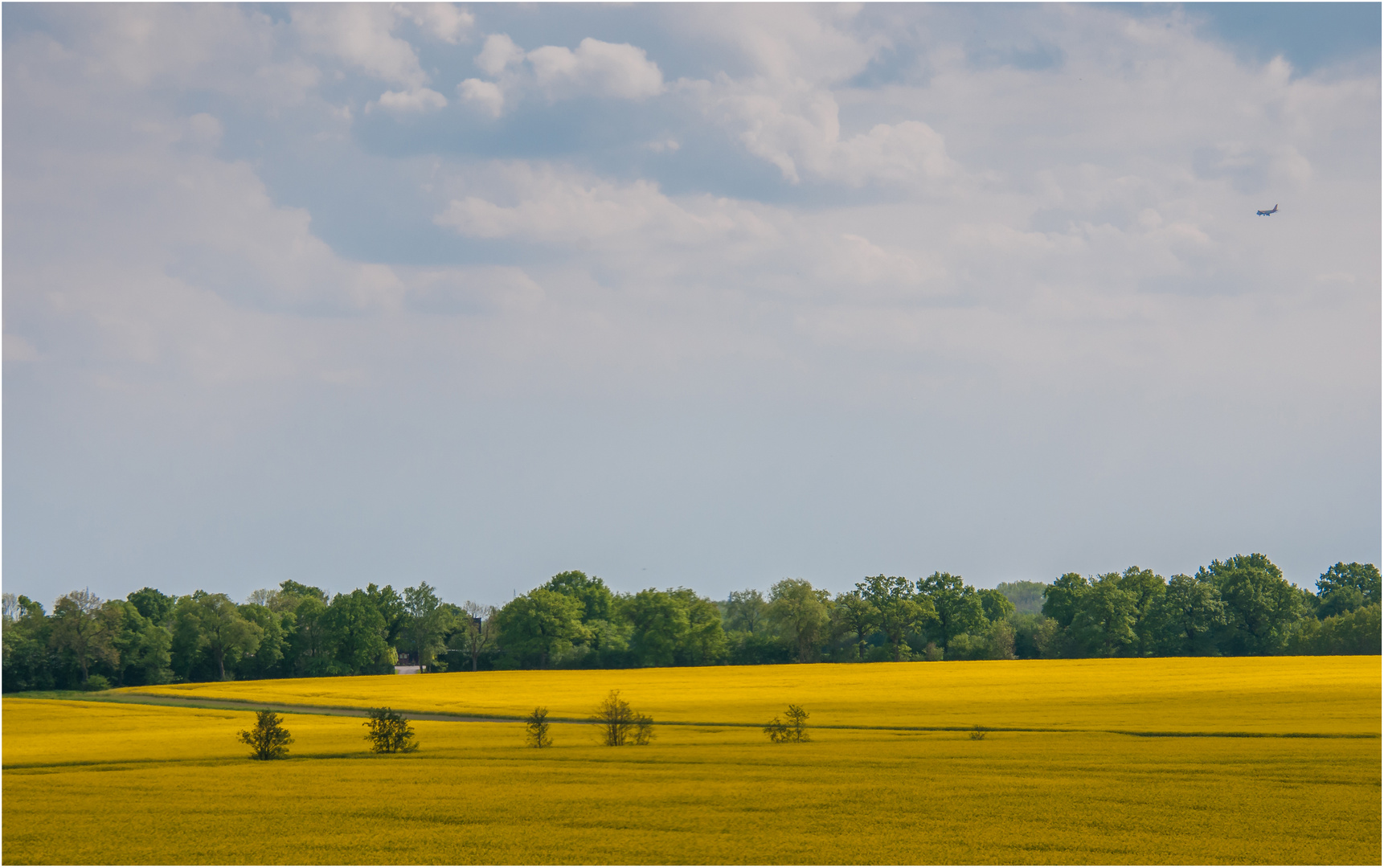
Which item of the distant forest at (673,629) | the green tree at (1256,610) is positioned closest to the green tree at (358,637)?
the distant forest at (673,629)

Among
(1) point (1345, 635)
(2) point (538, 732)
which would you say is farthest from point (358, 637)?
(1) point (1345, 635)

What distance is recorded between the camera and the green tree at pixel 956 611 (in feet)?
391

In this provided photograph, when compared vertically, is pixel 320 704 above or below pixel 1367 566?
below

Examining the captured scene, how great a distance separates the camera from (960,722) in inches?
1886

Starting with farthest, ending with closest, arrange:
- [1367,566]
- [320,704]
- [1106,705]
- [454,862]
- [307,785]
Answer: [1367,566], [320,704], [1106,705], [307,785], [454,862]

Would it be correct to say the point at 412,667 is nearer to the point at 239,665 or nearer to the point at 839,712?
the point at 239,665

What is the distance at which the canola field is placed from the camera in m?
20.0

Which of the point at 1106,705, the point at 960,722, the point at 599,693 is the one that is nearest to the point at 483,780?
the point at 960,722

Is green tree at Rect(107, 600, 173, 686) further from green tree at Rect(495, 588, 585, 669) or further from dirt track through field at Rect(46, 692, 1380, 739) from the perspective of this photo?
green tree at Rect(495, 588, 585, 669)

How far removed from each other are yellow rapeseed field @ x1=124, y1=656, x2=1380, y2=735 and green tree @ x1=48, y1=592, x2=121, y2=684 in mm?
11510

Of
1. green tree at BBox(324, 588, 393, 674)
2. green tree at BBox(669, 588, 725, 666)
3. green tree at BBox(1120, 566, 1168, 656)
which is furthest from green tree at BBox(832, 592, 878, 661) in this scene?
green tree at BBox(324, 588, 393, 674)

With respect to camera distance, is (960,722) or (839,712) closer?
(960,722)

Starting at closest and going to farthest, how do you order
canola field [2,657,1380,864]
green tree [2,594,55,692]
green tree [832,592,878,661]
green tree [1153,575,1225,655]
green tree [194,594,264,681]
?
canola field [2,657,1380,864], green tree [2,594,55,692], green tree [194,594,264,681], green tree [1153,575,1225,655], green tree [832,592,878,661]

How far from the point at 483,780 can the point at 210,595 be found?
96.1m
